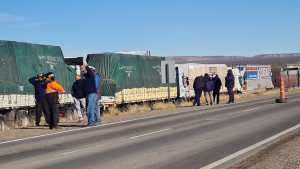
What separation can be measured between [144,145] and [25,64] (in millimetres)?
11122

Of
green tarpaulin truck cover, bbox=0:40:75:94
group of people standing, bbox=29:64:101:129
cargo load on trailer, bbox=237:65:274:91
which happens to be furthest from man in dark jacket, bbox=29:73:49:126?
cargo load on trailer, bbox=237:65:274:91

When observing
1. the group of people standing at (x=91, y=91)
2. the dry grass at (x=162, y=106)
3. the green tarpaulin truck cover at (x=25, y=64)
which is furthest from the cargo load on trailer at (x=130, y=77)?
the group of people standing at (x=91, y=91)

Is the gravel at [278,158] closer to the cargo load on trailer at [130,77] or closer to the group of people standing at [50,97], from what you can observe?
the group of people standing at [50,97]

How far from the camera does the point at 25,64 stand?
24188 millimetres

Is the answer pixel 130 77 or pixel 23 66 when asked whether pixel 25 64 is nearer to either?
pixel 23 66

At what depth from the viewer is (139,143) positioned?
14.7 metres

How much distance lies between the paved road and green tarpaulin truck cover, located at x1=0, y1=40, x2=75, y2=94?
4437 mm

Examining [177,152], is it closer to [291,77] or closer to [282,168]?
[282,168]

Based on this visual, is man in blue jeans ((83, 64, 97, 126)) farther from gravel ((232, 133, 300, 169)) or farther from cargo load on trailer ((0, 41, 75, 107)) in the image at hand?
gravel ((232, 133, 300, 169))

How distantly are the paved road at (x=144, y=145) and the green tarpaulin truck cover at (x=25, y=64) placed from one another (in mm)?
4437

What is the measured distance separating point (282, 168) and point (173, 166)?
1826 millimetres

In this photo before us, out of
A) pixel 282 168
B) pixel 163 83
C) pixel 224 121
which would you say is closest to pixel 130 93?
pixel 163 83

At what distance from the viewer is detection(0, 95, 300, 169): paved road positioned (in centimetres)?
1151

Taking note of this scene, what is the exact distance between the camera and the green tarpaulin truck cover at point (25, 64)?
2277 centimetres
